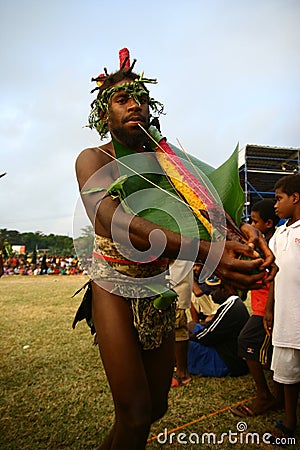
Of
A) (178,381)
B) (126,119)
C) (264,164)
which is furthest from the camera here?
(264,164)

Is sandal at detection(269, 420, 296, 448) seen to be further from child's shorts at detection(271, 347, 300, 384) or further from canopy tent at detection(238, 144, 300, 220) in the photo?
canopy tent at detection(238, 144, 300, 220)

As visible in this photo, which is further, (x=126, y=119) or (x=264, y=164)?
(x=264, y=164)

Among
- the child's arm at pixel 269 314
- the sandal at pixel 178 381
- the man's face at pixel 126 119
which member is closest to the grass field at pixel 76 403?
the sandal at pixel 178 381

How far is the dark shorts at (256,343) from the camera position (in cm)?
312

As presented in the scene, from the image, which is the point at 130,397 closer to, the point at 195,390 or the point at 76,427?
the point at 76,427

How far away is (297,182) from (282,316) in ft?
3.37

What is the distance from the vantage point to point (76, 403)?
127 inches

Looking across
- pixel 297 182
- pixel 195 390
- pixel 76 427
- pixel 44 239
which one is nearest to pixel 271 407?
pixel 195 390

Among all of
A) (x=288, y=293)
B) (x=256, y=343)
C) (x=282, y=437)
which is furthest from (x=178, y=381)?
(x=288, y=293)

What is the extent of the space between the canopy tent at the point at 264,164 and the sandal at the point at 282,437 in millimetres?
17444

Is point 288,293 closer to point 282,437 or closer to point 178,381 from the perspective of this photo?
point 282,437

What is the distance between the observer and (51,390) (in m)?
3.53

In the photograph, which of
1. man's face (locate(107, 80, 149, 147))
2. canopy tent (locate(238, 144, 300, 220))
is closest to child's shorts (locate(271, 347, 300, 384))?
man's face (locate(107, 80, 149, 147))

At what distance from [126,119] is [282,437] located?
94.7 inches
